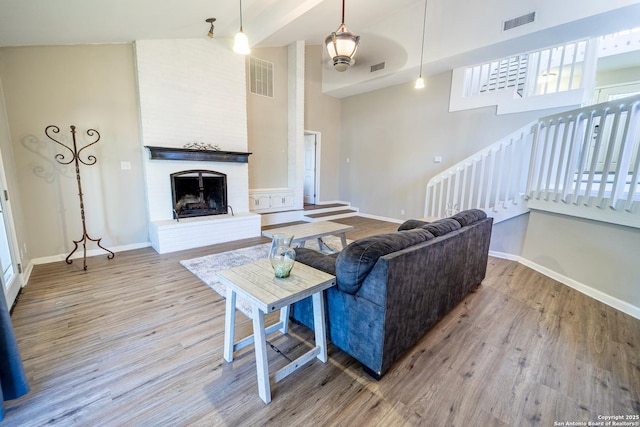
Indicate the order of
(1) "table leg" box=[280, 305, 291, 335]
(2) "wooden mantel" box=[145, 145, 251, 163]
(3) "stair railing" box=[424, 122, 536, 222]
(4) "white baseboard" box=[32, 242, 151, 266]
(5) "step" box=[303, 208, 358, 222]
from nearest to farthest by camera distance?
(1) "table leg" box=[280, 305, 291, 335]
(4) "white baseboard" box=[32, 242, 151, 266]
(3) "stair railing" box=[424, 122, 536, 222]
(2) "wooden mantel" box=[145, 145, 251, 163]
(5) "step" box=[303, 208, 358, 222]

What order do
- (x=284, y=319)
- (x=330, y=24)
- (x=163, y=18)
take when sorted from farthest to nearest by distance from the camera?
1. (x=330, y=24)
2. (x=163, y=18)
3. (x=284, y=319)

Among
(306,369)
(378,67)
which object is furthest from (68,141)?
(378,67)

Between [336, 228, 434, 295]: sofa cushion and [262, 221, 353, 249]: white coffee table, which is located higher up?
[336, 228, 434, 295]: sofa cushion

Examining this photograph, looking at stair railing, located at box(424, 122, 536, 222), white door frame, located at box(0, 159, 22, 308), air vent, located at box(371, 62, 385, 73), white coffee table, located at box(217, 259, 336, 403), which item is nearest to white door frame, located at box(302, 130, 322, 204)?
air vent, located at box(371, 62, 385, 73)

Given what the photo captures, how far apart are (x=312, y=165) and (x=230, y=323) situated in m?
5.98

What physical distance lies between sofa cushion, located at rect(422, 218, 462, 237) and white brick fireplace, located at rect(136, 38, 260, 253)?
349 centimetres

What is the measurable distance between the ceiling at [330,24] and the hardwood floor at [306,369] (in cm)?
285

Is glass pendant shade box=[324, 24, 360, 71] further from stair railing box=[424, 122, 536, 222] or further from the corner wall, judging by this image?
the corner wall

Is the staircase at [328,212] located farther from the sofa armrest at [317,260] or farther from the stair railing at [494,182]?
the sofa armrest at [317,260]

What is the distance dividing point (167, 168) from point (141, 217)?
35.3 inches

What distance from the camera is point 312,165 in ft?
24.1

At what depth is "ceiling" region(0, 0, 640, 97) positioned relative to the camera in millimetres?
2791

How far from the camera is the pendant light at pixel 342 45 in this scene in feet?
8.38

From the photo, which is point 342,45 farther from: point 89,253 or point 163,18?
point 89,253
